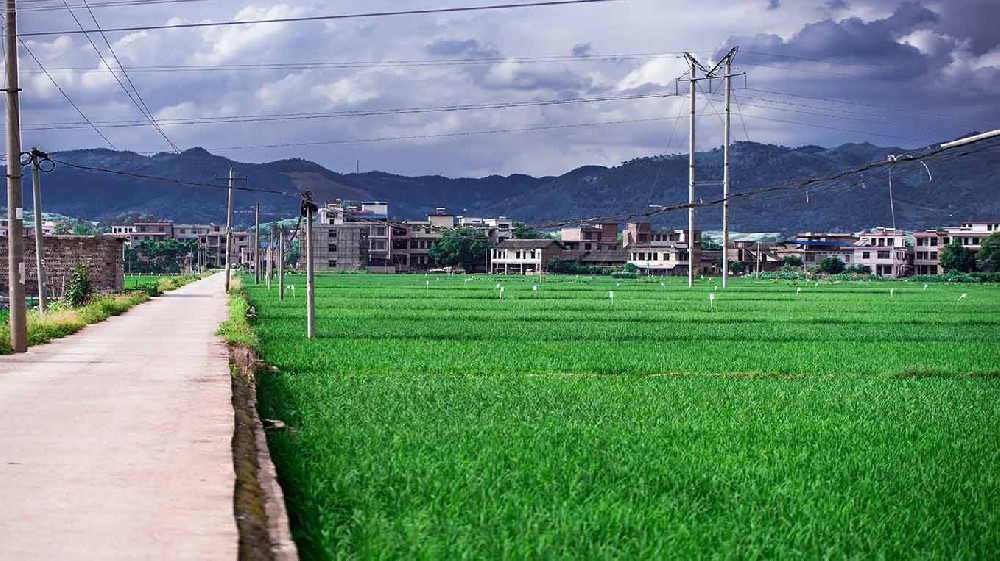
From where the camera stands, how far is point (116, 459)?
31.6ft

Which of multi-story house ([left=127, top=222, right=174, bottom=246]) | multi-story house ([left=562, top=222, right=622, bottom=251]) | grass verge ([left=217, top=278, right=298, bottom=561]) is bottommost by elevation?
grass verge ([left=217, top=278, right=298, bottom=561])

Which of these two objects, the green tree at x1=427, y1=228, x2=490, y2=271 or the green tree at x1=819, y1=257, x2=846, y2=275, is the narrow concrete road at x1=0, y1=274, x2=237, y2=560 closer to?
the green tree at x1=427, y1=228, x2=490, y2=271

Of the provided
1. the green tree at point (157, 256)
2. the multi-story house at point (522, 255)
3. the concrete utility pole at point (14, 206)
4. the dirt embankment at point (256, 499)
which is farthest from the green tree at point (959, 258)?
the dirt embankment at point (256, 499)

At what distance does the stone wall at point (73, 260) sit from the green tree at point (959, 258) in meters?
108

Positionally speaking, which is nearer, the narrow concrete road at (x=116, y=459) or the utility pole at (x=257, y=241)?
the narrow concrete road at (x=116, y=459)

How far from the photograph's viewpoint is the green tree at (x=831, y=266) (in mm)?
141000

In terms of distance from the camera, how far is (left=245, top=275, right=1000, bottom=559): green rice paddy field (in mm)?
7848

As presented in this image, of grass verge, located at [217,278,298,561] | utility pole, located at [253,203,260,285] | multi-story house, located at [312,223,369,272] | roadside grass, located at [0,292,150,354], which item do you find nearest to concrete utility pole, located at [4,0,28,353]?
roadside grass, located at [0,292,150,354]

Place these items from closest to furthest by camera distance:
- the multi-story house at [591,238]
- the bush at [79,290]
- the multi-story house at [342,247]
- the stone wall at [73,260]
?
the bush at [79,290] → the stone wall at [73,260] → the multi-story house at [342,247] → the multi-story house at [591,238]

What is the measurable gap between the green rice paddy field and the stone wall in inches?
1090

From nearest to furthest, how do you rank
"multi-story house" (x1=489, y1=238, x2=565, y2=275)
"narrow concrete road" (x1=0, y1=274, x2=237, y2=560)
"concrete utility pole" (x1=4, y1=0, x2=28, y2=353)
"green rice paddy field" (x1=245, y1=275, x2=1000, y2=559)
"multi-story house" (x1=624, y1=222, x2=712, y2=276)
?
"narrow concrete road" (x1=0, y1=274, x2=237, y2=560) < "green rice paddy field" (x1=245, y1=275, x2=1000, y2=559) < "concrete utility pole" (x1=4, y1=0, x2=28, y2=353) < "multi-story house" (x1=624, y1=222, x2=712, y2=276) < "multi-story house" (x1=489, y1=238, x2=565, y2=275)

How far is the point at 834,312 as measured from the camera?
45562mm

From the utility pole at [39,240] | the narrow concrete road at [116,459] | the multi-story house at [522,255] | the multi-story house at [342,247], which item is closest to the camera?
the narrow concrete road at [116,459]

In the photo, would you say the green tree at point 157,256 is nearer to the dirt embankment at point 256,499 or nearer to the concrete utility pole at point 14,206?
the concrete utility pole at point 14,206
